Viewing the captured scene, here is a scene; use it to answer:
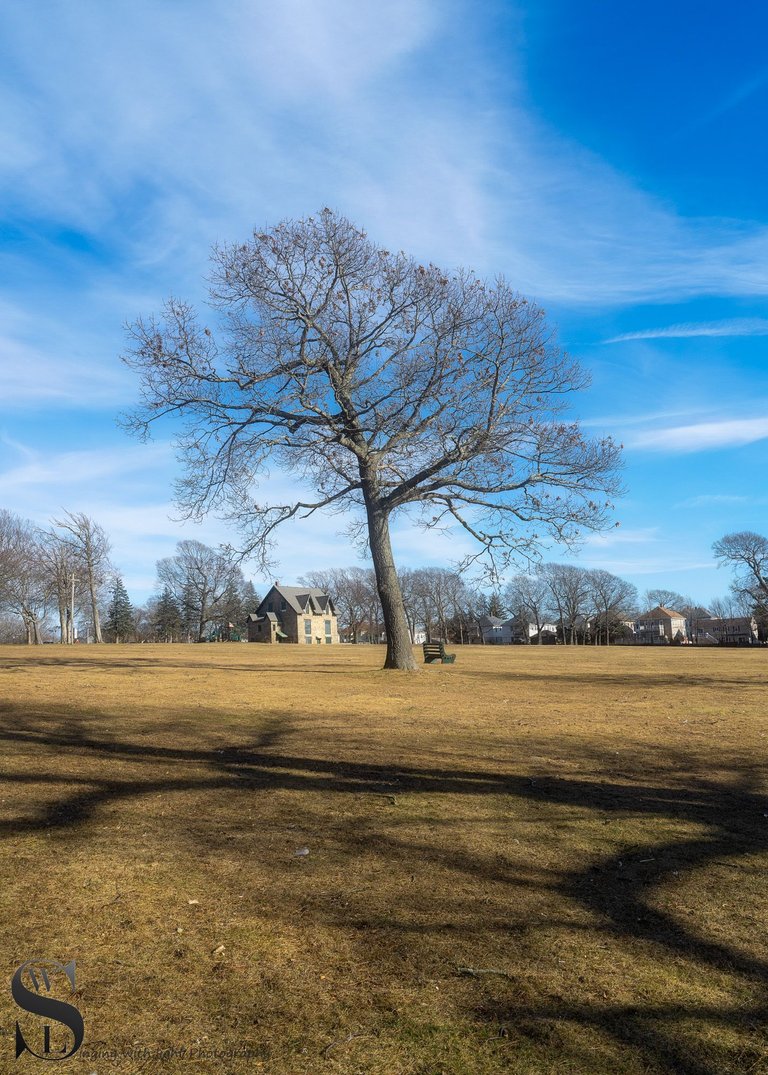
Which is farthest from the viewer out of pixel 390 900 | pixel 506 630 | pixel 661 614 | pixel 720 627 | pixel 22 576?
pixel 506 630

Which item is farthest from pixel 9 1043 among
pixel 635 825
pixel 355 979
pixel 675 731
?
pixel 675 731

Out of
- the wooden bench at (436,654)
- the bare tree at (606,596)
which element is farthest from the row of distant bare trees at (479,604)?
the wooden bench at (436,654)

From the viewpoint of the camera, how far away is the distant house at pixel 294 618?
318 ft

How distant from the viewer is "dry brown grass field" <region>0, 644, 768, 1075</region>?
2783mm

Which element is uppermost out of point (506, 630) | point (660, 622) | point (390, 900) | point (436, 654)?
point (390, 900)

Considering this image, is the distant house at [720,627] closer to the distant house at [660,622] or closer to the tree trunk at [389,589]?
the distant house at [660,622]

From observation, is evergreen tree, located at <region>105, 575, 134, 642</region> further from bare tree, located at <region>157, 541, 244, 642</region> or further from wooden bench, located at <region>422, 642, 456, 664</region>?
wooden bench, located at <region>422, 642, 456, 664</region>

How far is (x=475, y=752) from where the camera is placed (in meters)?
8.13

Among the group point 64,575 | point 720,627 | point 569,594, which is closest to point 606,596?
point 569,594

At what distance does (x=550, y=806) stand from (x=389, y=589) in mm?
13417

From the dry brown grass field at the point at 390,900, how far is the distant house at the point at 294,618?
88.9 m

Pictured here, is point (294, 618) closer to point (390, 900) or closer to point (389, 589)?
point (389, 589)

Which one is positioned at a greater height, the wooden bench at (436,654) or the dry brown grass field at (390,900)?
the dry brown grass field at (390,900)

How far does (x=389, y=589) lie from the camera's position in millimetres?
19328
